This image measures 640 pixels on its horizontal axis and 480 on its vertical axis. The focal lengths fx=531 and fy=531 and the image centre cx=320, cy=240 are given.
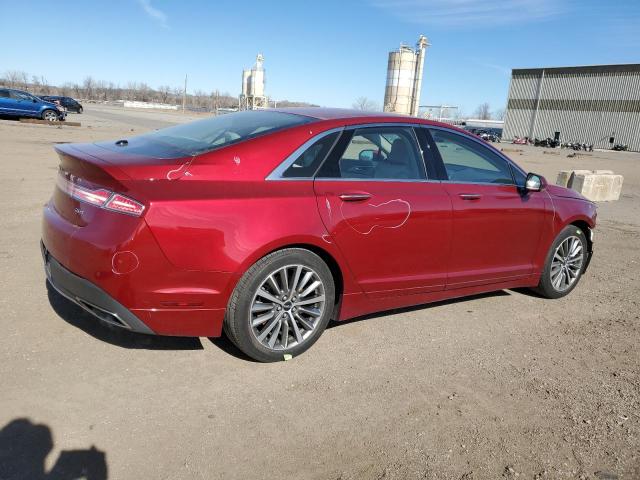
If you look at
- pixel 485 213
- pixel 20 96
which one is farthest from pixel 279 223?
pixel 20 96

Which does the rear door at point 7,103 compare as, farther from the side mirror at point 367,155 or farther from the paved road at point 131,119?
the side mirror at point 367,155

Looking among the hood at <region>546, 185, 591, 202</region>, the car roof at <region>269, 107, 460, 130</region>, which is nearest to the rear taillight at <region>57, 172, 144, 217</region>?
the car roof at <region>269, 107, 460, 130</region>

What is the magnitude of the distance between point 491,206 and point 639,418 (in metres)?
1.91

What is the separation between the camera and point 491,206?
14.7 feet

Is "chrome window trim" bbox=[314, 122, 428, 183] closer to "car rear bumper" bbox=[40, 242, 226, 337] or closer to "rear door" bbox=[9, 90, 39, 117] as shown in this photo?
"car rear bumper" bbox=[40, 242, 226, 337]

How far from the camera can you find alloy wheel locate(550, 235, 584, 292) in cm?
529

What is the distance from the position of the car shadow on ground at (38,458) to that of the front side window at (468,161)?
3203 mm

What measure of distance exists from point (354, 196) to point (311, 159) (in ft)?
1.27

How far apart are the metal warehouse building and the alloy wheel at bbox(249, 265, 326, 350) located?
217 ft

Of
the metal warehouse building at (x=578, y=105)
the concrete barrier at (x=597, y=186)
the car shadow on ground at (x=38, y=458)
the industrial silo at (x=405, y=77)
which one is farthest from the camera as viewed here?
the metal warehouse building at (x=578, y=105)

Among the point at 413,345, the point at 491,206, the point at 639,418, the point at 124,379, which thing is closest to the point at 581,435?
the point at 639,418

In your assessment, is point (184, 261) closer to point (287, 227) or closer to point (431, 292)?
point (287, 227)

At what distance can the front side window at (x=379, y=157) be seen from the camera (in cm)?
375

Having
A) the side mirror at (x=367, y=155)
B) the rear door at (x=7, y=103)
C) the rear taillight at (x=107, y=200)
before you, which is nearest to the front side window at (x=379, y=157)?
the side mirror at (x=367, y=155)
